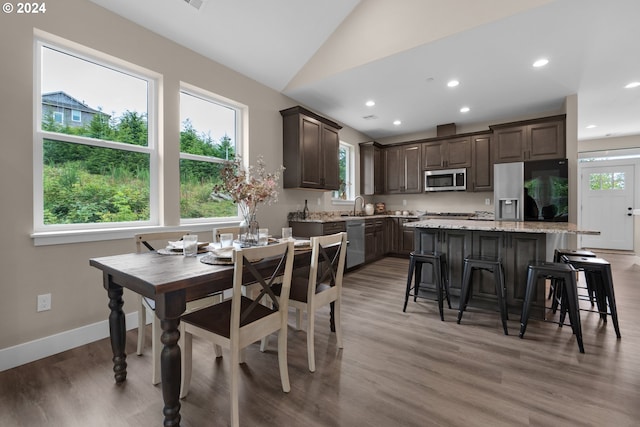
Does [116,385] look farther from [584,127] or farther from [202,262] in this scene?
[584,127]

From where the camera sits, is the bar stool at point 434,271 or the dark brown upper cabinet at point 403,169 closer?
the bar stool at point 434,271

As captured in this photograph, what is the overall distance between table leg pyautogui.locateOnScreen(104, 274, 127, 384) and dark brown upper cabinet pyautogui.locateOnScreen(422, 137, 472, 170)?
18.3 ft

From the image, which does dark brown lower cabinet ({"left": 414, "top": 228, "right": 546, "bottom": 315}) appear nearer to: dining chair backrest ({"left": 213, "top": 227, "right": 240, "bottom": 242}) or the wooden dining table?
dining chair backrest ({"left": 213, "top": 227, "right": 240, "bottom": 242})

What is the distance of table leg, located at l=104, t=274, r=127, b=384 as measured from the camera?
1.75m

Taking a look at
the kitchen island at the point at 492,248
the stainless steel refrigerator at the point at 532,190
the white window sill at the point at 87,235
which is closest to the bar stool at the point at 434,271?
the kitchen island at the point at 492,248

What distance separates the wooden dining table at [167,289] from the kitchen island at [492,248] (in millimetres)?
2242

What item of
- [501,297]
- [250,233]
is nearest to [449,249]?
[501,297]

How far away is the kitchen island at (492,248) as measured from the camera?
2.71m

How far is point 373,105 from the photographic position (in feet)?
15.4

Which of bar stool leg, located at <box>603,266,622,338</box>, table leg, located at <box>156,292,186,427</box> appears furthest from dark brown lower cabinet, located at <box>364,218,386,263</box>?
table leg, located at <box>156,292,186,427</box>

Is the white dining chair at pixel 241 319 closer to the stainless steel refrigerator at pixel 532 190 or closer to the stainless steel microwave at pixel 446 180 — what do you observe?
the stainless steel refrigerator at pixel 532 190

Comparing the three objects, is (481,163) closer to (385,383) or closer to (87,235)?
Result: (385,383)

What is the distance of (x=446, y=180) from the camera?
5648 millimetres

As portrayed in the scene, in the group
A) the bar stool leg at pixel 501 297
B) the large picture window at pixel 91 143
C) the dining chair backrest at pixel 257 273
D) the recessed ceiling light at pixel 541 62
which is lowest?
the bar stool leg at pixel 501 297
